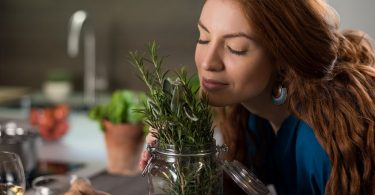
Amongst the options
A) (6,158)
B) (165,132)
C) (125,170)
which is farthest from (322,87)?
(125,170)

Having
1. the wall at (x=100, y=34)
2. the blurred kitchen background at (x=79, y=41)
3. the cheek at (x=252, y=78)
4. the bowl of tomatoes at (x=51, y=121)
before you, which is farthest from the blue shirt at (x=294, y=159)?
the wall at (x=100, y=34)

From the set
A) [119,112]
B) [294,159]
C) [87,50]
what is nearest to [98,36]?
[87,50]

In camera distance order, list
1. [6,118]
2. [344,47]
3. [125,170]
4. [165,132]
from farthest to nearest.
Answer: [6,118] < [125,170] < [344,47] < [165,132]

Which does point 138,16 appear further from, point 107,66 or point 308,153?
point 308,153

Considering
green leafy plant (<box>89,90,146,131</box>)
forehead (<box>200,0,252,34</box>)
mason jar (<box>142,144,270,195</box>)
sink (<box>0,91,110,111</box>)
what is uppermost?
forehead (<box>200,0,252,34</box>)

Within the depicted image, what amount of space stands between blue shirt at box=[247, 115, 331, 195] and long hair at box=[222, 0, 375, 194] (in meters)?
0.05

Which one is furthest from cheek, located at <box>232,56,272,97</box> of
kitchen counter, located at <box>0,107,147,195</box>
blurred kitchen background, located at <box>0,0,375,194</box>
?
blurred kitchen background, located at <box>0,0,375,194</box>

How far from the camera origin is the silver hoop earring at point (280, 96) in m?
0.93

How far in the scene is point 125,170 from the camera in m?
1.48

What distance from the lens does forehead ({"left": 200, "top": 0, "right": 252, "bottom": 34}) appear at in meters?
0.82

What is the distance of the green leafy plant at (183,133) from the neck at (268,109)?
24cm

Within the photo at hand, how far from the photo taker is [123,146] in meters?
1.47

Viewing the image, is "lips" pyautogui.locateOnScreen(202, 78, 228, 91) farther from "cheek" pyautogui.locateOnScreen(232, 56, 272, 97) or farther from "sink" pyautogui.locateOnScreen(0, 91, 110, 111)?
Answer: "sink" pyautogui.locateOnScreen(0, 91, 110, 111)

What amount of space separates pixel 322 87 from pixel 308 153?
0.43ft
